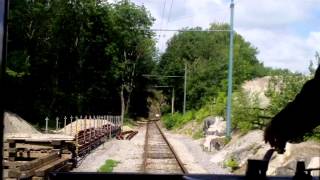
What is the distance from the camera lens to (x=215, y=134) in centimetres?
3788

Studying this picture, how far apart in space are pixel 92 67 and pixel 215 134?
125 ft

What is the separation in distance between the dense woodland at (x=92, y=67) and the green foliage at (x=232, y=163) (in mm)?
5508

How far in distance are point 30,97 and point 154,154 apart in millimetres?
32504

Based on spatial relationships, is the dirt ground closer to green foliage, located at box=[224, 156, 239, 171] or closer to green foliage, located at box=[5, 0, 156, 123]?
green foliage, located at box=[224, 156, 239, 171]

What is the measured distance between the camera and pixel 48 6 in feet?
200

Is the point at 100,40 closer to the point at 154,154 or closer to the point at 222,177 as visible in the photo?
the point at 154,154

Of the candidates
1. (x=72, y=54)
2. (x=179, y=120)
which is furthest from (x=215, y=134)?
(x=72, y=54)

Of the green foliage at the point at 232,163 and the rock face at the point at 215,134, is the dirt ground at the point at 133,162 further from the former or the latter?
the rock face at the point at 215,134

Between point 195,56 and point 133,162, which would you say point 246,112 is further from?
point 195,56

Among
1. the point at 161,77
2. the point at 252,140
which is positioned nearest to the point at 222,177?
the point at 252,140

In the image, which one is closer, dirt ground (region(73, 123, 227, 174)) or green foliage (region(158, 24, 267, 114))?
dirt ground (region(73, 123, 227, 174))

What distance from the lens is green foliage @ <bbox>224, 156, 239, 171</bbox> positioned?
2145cm

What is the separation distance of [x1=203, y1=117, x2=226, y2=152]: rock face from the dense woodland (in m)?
0.87

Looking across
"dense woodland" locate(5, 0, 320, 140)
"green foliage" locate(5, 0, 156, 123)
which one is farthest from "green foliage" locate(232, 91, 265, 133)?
"green foliage" locate(5, 0, 156, 123)
